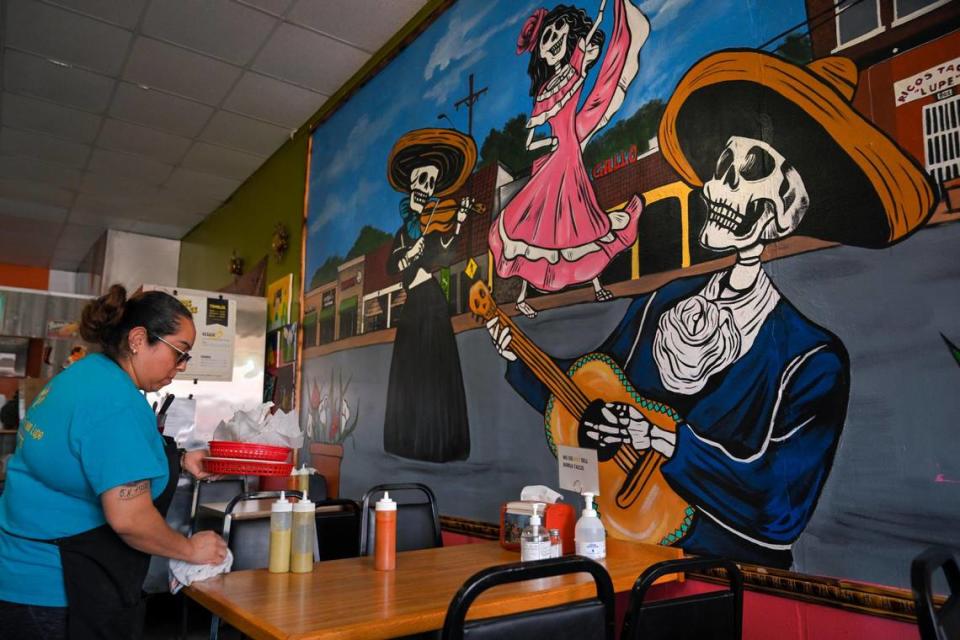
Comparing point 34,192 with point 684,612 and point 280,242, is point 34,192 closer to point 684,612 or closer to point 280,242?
point 280,242

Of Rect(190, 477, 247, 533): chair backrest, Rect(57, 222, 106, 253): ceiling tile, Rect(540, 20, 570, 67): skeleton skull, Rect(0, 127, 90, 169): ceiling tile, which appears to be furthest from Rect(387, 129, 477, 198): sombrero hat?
Rect(57, 222, 106, 253): ceiling tile

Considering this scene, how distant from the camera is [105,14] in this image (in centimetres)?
360

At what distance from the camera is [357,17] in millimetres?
3643

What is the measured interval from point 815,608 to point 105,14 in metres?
4.21

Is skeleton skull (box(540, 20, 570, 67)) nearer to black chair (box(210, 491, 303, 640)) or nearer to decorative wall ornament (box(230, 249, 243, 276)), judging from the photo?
black chair (box(210, 491, 303, 640))

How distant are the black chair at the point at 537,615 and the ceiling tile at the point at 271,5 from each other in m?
3.36

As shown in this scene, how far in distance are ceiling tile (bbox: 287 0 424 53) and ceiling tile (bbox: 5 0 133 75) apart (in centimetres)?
108

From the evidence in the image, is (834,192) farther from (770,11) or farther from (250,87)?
(250,87)

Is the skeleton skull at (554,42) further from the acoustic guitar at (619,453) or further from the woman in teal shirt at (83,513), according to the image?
the woman in teal shirt at (83,513)

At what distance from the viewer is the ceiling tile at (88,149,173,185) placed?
536 cm

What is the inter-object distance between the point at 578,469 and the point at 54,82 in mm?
4181

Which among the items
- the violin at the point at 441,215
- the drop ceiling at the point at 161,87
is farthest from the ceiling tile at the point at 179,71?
the violin at the point at 441,215

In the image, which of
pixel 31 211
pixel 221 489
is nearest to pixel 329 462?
pixel 221 489

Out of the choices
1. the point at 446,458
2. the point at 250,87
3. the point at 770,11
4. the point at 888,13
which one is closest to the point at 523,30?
the point at 770,11
